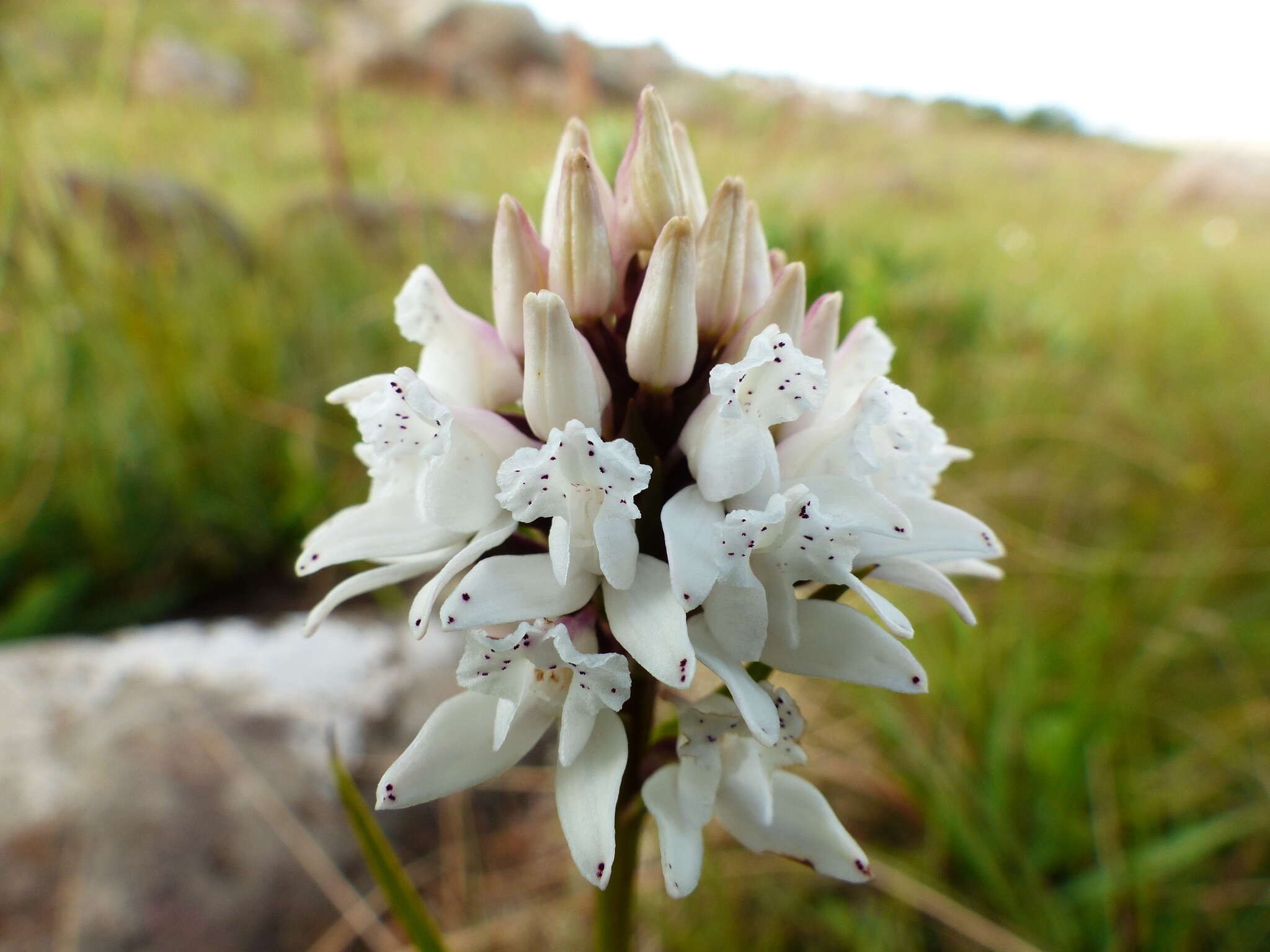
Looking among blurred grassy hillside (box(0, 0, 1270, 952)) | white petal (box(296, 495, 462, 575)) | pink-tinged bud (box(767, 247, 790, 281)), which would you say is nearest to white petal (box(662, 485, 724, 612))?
white petal (box(296, 495, 462, 575))

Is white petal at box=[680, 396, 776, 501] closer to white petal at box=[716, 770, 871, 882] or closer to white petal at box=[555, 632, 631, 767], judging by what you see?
white petal at box=[555, 632, 631, 767]

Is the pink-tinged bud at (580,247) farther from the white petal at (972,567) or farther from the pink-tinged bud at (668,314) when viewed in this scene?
the white petal at (972,567)

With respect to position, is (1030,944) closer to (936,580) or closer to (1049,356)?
(936,580)

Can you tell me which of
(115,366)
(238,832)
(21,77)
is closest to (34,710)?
(238,832)

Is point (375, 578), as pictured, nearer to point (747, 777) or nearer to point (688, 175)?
point (747, 777)

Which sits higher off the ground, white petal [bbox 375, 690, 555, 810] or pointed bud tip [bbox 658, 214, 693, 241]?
pointed bud tip [bbox 658, 214, 693, 241]

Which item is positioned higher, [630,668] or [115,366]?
[630,668]
